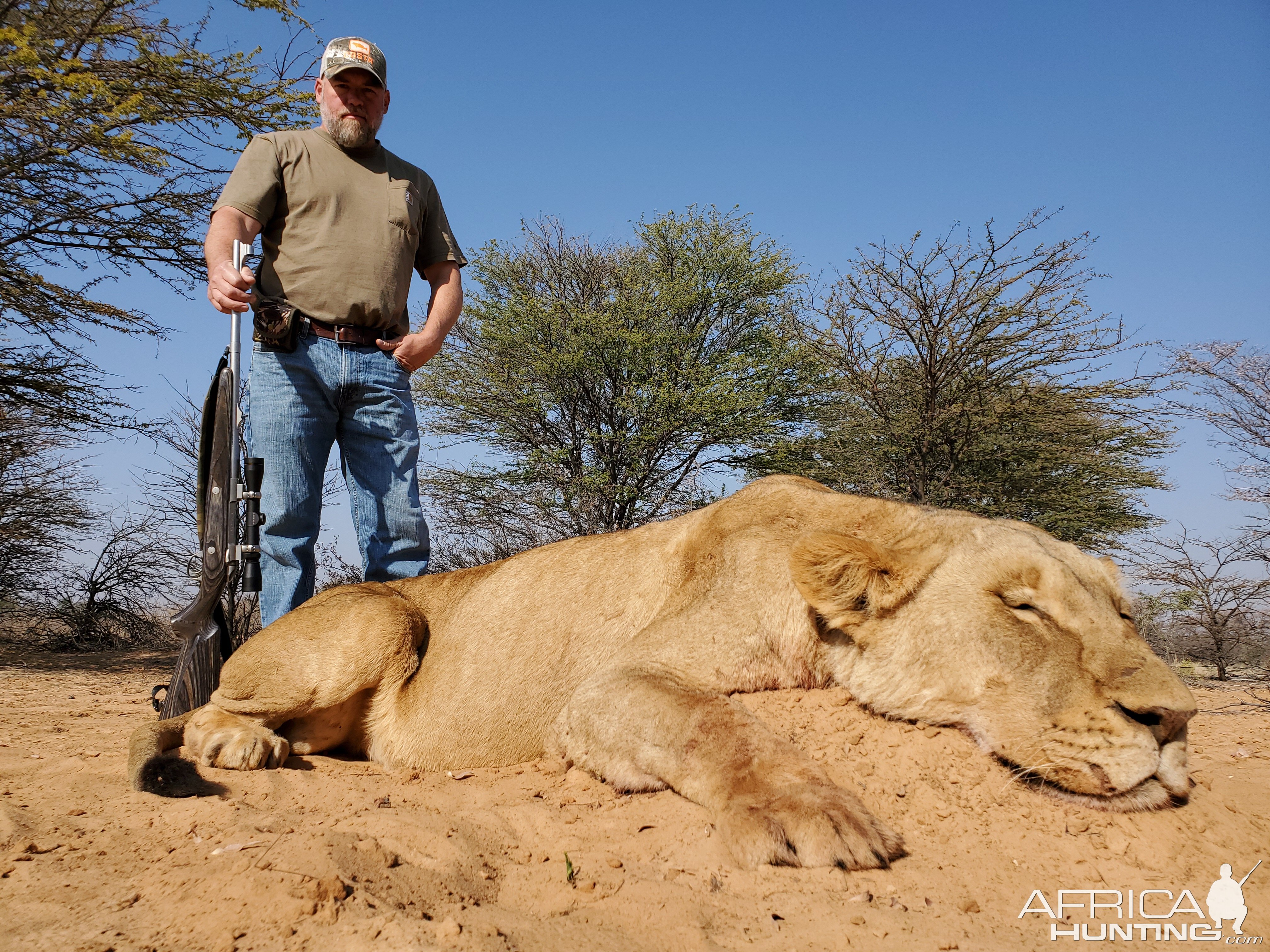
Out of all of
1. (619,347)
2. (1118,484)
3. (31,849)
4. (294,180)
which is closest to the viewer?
(31,849)

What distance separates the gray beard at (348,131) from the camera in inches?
178

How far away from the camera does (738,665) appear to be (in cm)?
302

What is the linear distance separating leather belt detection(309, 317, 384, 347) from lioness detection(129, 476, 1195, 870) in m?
1.32

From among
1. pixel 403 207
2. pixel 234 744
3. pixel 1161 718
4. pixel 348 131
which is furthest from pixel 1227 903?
pixel 348 131

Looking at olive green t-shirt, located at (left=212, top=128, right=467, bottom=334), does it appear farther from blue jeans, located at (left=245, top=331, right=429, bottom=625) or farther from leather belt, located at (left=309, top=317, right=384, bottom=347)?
blue jeans, located at (left=245, top=331, right=429, bottom=625)

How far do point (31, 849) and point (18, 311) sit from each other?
9867 mm

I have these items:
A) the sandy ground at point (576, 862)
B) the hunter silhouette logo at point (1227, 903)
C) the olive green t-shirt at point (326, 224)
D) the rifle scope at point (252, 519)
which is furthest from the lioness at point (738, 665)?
the olive green t-shirt at point (326, 224)

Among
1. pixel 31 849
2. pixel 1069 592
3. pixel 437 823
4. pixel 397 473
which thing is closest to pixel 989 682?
pixel 1069 592

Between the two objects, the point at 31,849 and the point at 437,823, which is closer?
the point at 31,849

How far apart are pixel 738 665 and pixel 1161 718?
1.31 m

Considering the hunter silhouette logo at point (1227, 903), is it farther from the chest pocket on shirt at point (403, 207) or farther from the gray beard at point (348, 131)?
the gray beard at point (348, 131)

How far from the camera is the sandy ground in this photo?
72.9 inches

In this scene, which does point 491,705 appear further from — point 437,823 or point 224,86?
point 224,86

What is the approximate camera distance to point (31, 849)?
227cm
